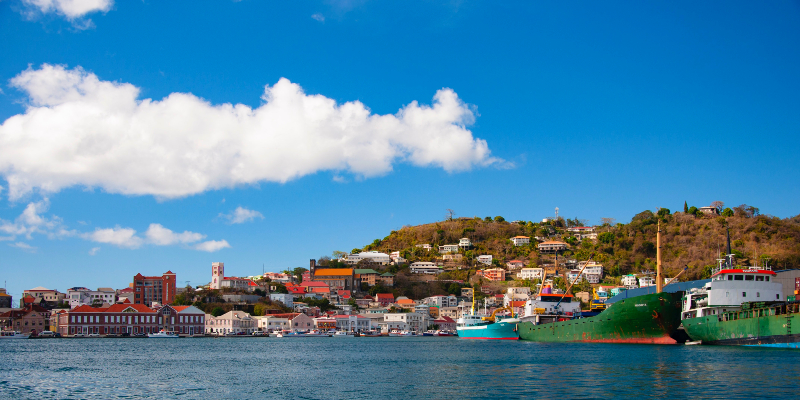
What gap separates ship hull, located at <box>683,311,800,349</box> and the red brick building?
112920 millimetres

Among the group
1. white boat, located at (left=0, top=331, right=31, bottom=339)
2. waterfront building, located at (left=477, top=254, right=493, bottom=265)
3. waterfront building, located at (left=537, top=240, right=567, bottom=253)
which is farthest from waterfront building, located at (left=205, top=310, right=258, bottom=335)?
waterfront building, located at (left=537, top=240, right=567, bottom=253)

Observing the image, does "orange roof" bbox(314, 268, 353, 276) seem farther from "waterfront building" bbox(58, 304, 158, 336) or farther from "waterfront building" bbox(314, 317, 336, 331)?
"waterfront building" bbox(58, 304, 158, 336)

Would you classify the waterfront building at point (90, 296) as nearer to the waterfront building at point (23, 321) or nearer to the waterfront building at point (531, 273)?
the waterfront building at point (23, 321)

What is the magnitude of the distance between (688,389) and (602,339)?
98.3ft

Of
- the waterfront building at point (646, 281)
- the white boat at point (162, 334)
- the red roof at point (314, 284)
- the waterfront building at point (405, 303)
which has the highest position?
the waterfront building at point (646, 281)

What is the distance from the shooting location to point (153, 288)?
140m

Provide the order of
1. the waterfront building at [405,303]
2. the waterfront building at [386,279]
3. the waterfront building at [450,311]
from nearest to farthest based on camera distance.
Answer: the waterfront building at [450,311] → the waterfront building at [405,303] → the waterfront building at [386,279]

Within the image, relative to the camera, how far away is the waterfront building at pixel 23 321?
11219 centimetres

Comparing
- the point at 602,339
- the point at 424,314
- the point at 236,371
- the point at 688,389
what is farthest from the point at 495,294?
the point at 688,389

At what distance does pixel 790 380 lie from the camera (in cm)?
2655

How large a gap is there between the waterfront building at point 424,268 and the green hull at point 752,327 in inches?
4624

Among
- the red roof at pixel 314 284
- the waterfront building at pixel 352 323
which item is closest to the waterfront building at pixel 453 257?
the red roof at pixel 314 284

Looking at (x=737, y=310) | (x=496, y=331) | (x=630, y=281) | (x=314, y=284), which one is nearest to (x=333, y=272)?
(x=314, y=284)

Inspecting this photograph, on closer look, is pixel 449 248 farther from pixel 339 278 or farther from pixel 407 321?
pixel 407 321
